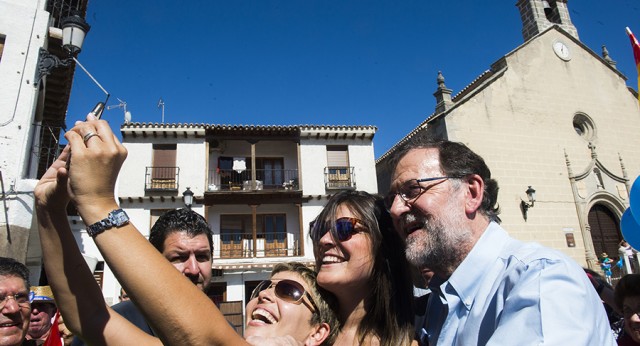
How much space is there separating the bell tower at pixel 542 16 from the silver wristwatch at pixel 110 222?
879 inches

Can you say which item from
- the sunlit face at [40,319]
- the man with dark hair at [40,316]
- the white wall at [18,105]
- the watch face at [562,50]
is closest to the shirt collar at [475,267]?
the man with dark hair at [40,316]

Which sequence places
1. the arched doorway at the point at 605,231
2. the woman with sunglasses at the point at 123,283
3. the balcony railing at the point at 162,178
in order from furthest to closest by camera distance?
the balcony railing at the point at 162,178, the arched doorway at the point at 605,231, the woman with sunglasses at the point at 123,283

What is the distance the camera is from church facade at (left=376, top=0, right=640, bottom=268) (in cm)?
1575

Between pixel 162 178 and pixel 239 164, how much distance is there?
152 inches

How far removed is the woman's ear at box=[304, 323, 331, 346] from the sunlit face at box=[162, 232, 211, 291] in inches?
29.9

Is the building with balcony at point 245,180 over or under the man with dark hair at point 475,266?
over

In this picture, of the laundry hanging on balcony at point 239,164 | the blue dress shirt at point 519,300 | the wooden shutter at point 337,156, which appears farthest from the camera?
the wooden shutter at point 337,156

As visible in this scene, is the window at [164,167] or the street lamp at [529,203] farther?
the window at [164,167]

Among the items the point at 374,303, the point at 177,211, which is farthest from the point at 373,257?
the point at 177,211

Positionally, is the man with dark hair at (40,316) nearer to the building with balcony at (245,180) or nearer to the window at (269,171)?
the building with balcony at (245,180)

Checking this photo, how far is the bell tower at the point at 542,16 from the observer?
19344mm

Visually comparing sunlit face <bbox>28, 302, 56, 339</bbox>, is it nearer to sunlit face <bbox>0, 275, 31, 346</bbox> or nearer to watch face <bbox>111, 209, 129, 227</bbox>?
sunlit face <bbox>0, 275, 31, 346</bbox>

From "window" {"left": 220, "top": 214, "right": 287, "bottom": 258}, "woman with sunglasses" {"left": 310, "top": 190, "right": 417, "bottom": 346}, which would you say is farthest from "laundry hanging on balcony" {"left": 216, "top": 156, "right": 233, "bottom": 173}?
"woman with sunglasses" {"left": 310, "top": 190, "right": 417, "bottom": 346}

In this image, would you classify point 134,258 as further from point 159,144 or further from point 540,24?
point 540,24
